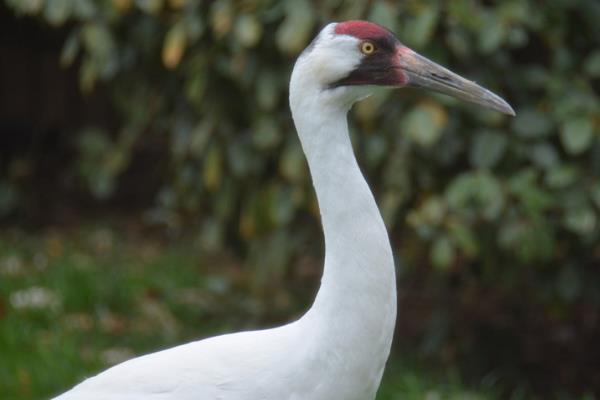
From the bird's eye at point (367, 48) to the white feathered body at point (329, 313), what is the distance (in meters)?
0.03

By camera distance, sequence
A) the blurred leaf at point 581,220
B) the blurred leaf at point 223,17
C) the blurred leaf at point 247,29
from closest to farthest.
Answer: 1. the blurred leaf at point 581,220
2. the blurred leaf at point 247,29
3. the blurred leaf at point 223,17

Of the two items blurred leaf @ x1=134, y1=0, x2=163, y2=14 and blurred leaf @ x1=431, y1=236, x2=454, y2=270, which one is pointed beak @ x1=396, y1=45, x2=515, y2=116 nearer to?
blurred leaf @ x1=431, y1=236, x2=454, y2=270

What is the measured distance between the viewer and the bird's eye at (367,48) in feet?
11.2

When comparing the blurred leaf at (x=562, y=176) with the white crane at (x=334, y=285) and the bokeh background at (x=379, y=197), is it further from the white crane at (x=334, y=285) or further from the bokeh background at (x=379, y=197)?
the white crane at (x=334, y=285)

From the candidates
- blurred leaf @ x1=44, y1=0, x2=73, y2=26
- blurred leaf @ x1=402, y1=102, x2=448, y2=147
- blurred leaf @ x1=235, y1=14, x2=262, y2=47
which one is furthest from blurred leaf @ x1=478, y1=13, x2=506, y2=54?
blurred leaf @ x1=44, y1=0, x2=73, y2=26

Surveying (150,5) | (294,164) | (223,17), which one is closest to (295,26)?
(223,17)

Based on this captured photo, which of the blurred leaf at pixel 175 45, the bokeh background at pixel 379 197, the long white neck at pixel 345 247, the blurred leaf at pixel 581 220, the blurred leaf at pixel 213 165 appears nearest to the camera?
the long white neck at pixel 345 247

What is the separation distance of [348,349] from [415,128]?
170 centimetres

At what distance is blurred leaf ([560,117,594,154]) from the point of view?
15.7ft

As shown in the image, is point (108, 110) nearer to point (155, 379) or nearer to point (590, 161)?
point (590, 161)

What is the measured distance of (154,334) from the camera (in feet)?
20.5

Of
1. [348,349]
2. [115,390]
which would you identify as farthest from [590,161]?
[115,390]

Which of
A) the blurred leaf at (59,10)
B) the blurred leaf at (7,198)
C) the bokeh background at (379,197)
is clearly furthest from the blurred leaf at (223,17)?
the blurred leaf at (7,198)

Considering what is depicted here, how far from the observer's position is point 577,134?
15.8 ft
